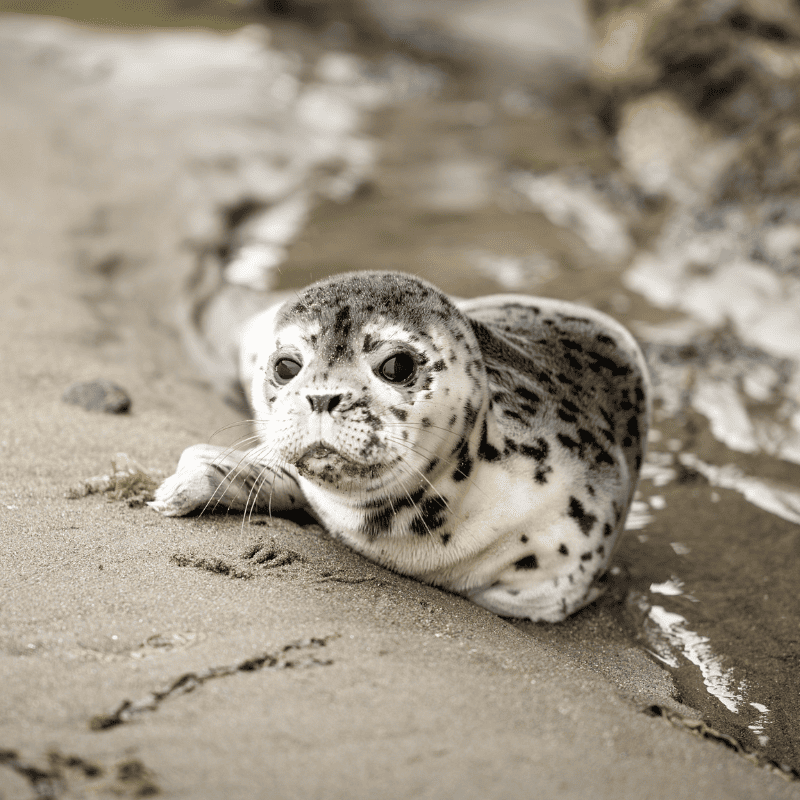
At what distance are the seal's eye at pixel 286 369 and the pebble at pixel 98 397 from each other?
1.71 meters

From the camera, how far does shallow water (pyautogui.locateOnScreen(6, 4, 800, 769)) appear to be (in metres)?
3.58

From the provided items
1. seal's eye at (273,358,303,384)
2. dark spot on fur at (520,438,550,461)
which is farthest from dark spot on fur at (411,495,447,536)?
seal's eye at (273,358,303,384)

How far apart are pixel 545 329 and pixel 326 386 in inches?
62.6

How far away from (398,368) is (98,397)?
7.11 feet

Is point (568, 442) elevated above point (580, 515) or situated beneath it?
elevated above

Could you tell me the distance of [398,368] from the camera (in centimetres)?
295

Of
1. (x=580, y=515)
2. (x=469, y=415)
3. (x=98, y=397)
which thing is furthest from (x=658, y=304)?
(x=98, y=397)

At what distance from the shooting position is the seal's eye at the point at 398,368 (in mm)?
2936

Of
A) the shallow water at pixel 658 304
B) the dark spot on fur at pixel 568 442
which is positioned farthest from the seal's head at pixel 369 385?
the shallow water at pixel 658 304

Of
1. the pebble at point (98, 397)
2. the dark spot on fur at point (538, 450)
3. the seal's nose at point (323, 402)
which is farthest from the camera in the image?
the pebble at point (98, 397)

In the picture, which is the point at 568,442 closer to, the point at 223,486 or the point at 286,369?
the point at 286,369

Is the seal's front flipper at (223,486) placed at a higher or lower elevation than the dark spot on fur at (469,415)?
lower

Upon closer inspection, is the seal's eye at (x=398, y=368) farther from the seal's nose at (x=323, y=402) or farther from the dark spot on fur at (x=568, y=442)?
the dark spot on fur at (x=568, y=442)

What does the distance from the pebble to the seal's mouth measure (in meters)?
1.90
